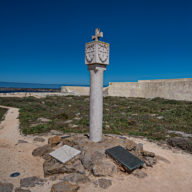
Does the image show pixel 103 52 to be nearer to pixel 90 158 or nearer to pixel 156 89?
pixel 90 158

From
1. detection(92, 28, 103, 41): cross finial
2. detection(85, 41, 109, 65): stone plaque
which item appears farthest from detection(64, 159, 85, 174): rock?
detection(92, 28, 103, 41): cross finial

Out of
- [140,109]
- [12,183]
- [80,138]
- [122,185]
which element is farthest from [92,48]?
Result: [140,109]

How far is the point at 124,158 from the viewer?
5.18 metres

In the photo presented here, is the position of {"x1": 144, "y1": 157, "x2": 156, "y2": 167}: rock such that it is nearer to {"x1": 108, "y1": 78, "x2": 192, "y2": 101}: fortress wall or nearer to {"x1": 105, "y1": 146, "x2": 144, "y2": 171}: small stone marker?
{"x1": 105, "y1": 146, "x2": 144, "y2": 171}: small stone marker

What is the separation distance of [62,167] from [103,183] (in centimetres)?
146

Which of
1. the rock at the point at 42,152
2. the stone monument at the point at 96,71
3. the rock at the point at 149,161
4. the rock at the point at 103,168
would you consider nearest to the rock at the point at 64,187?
the rock at the point at 103,168

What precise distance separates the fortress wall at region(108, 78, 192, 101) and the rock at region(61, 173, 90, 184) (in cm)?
2500

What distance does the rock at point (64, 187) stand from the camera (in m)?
3.94

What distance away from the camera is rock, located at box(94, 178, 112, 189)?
14.2ft

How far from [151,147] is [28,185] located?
5546mm

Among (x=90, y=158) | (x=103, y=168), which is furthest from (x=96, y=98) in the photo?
(x=103, y=168)

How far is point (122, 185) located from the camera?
173 inches

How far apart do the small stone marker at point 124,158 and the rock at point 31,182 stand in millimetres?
2388

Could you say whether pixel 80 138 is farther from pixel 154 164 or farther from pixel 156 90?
pixel 156 90
